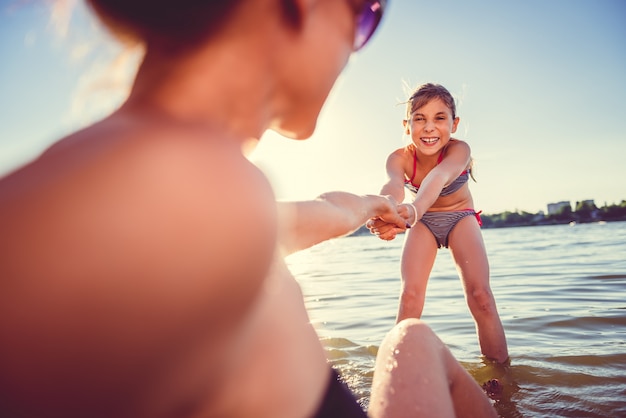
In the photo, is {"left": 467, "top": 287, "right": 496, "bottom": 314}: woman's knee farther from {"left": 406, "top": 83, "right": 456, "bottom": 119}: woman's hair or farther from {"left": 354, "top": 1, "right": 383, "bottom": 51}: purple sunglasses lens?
{"left": 354, "top": 1, "right": 383, "bottom": 51}: purple sunglasses lens

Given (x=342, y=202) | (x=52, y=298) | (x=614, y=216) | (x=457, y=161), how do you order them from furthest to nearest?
(x=614, y=216)
(x=457, y=161)
(x=342, y=202)
(x=52, y=298)

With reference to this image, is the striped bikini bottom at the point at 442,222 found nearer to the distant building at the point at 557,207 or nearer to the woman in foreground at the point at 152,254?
the woman in foreground at the point at 152,254

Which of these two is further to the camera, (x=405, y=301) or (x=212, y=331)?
(x=405, y=301)

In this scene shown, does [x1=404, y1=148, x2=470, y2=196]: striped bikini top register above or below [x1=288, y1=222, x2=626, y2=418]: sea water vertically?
above

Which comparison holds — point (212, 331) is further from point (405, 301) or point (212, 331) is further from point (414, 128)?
point (414, 128)

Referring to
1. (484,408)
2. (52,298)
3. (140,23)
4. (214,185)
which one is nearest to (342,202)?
(484,408)

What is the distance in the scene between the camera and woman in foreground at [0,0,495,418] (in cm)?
54

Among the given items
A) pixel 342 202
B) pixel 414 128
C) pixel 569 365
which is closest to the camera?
pixel 342 202

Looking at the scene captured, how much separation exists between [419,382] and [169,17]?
3.92 feet

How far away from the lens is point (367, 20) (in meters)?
1.35

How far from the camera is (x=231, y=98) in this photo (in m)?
0.91

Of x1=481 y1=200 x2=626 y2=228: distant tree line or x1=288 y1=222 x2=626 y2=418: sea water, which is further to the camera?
x1=481 y1=200 x2=626 y2=228: distant tree line

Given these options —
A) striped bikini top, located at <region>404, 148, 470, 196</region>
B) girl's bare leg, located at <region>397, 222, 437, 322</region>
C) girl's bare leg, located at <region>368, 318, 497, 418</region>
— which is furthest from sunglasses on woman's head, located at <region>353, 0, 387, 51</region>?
striped bikini top, located at <region>404, 148, 470, 196</region>

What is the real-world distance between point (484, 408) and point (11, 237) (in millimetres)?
1593
